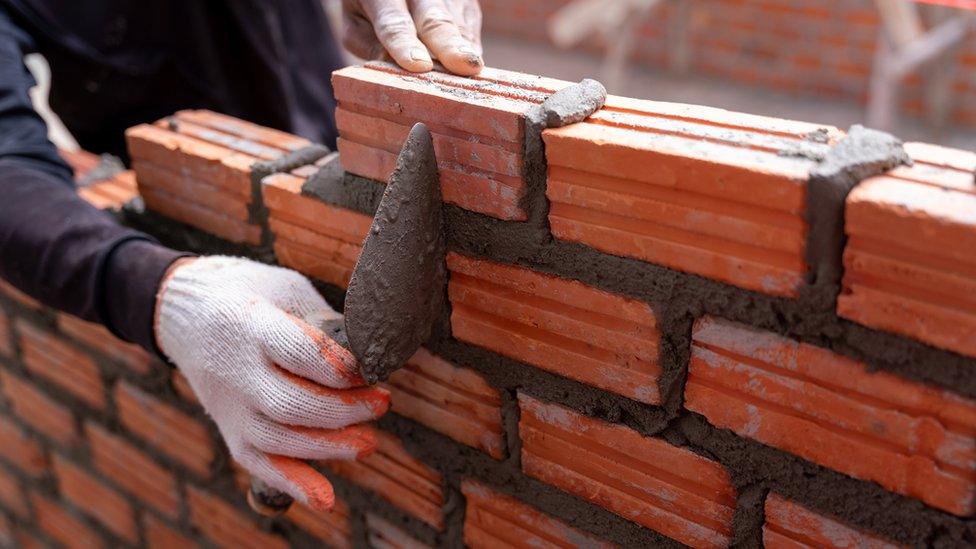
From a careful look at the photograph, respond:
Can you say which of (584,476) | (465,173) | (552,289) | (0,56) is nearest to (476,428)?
(584,476)

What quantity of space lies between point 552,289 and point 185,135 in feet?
2.96

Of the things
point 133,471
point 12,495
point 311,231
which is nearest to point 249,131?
point 311,231

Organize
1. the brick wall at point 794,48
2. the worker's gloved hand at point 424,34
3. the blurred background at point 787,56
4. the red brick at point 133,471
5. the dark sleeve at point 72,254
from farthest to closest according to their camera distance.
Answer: the brick wall at point 794,48
the blurred background at point 787,56
the red brick at point 133,471
the dark sleeve at point 72,254
the worker's gloved hand at point 424,34

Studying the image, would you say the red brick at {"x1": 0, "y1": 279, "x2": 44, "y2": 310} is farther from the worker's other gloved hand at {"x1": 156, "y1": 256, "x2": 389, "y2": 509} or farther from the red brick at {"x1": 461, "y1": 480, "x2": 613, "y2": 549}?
the red brick at {"x1": 461, "y1": 480, "x2": 613, "y2": 549}

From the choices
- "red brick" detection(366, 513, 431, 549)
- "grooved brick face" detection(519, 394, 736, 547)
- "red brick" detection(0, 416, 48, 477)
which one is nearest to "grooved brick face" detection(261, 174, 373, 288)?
"grooved brick face" detection(519, 394, 736, 547)

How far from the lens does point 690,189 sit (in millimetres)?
1076

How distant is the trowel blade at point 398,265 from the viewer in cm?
122

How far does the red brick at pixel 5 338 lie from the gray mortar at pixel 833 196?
2.14 metres

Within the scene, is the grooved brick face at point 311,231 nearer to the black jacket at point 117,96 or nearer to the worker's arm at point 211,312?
the worker's arm at point 211,312

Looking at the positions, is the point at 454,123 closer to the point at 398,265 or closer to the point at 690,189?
the point at 398,265

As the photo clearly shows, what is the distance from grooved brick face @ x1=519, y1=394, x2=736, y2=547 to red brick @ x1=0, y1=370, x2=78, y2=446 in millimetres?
1528

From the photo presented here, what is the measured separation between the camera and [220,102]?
99.1 inches

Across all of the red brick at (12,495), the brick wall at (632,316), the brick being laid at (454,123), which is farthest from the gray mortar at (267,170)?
the red brick at (12,495)

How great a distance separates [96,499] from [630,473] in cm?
177
